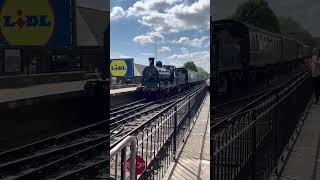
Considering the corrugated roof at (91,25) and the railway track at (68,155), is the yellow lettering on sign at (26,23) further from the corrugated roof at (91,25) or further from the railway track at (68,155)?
the railway track at (68,155)

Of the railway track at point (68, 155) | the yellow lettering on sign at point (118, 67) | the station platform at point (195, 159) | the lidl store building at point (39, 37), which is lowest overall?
the station platform at point (195, 159)

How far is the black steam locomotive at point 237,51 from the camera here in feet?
4.90

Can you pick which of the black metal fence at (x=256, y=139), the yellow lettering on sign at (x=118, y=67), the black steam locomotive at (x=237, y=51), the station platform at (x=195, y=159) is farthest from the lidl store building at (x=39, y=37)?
the station platform at (x=195, y=159)

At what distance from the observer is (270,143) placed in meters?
2.63

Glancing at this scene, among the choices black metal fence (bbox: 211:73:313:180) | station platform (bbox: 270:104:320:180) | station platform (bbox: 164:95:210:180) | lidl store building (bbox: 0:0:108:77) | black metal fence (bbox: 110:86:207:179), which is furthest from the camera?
black metal fence (bbox: 110:86:207:179)

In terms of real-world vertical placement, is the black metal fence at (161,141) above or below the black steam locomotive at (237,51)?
below

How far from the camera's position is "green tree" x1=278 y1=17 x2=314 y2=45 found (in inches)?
60.0

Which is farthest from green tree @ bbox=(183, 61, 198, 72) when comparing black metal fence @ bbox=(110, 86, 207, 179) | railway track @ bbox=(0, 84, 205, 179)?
black metal fence @ bbox=(110, 86, 207, 179)

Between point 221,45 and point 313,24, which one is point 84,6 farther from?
point 313,24

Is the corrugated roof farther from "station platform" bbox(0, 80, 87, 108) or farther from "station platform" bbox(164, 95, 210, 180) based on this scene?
"station platform" bbox(164, 95, 210, 180)

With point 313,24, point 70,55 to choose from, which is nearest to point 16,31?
point 70,55

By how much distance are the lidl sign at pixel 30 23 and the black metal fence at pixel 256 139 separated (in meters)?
0.76

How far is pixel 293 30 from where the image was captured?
5.11ft

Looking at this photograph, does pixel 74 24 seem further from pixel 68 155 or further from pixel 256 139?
pixel 256 139
